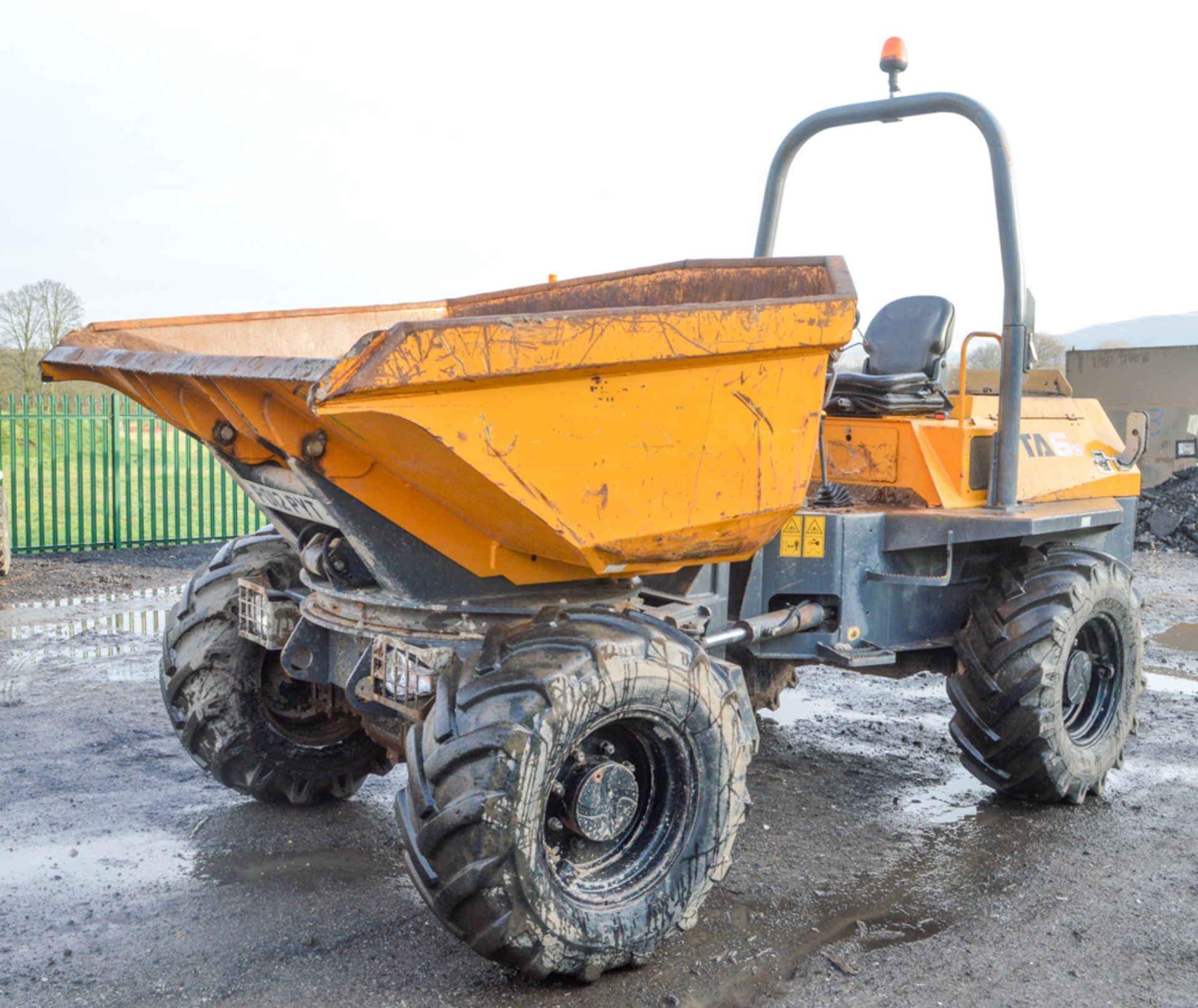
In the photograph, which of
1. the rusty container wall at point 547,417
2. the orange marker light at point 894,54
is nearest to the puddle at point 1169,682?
the orange marker light at point 894,54

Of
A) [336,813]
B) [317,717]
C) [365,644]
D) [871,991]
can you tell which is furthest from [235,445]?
[871,991]

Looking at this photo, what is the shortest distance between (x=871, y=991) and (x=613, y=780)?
93cm

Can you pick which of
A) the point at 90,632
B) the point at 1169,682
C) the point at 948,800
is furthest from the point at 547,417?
the point at 90,632

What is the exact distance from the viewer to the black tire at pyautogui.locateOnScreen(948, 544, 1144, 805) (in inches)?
176

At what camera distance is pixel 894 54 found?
477 centimetres

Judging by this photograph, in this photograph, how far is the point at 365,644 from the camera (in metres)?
3.51

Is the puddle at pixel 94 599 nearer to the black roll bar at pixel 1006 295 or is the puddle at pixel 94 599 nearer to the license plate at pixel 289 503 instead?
the license plate at pixel 289 503

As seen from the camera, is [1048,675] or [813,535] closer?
[813,535]

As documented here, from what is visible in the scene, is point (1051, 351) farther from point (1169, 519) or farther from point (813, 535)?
point (813, 535)

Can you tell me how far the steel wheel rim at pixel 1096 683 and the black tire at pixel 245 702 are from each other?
9.68 ft

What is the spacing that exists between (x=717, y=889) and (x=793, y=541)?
1.29m

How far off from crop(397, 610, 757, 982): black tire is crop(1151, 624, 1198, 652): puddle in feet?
18.6

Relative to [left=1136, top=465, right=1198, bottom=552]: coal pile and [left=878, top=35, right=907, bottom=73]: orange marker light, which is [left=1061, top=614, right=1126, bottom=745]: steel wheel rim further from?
[left=1136, top=465, right=1198, bottom=552]: coal pile

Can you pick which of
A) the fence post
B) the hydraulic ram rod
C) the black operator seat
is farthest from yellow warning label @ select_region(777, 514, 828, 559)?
the fence post
